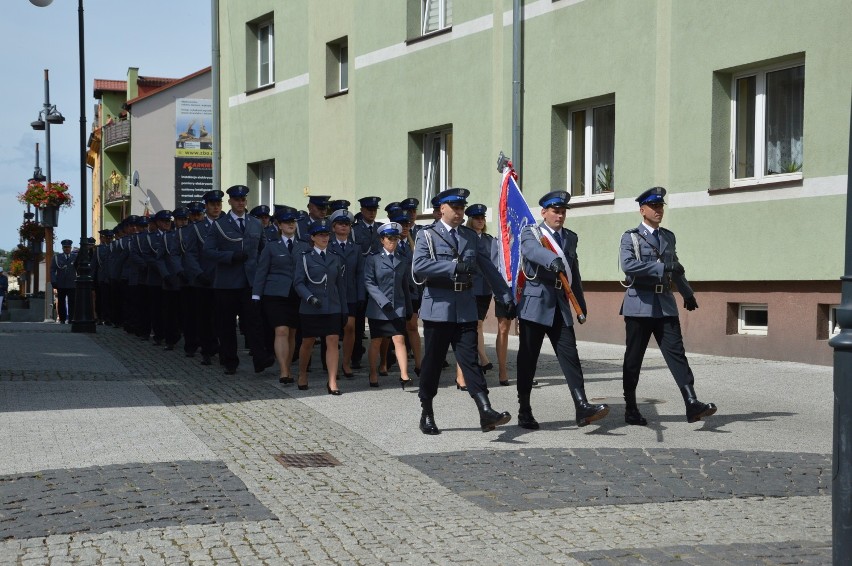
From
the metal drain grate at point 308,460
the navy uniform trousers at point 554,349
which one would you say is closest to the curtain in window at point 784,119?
the navy uniform trousers at point 554,349

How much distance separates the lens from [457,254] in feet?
31.3

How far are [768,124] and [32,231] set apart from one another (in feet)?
110

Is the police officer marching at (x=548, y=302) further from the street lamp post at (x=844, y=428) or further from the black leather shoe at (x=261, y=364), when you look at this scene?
the black leather shoe at (x=261, y=364)

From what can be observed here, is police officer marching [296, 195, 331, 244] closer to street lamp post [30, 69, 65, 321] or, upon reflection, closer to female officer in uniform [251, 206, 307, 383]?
female officer in uniform [251, 206, 307, 383]

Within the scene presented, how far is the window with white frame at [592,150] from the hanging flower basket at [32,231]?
95.4 ft

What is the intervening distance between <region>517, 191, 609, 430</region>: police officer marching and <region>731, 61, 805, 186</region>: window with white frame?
5.89 meters

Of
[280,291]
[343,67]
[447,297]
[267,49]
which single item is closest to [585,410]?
[447,297]

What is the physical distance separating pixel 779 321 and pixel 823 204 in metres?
1.49

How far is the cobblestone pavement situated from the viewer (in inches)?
233

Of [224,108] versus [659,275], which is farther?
[224,108]

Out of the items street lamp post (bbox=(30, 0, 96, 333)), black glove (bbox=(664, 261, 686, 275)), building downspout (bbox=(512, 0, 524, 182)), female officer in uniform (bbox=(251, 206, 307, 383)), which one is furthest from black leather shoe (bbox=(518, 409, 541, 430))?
street lamp post (bbox=(30, 0, 96, 333))

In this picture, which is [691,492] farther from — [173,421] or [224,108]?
[224,108]

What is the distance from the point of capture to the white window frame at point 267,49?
2733 centimetres

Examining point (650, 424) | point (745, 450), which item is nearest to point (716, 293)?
point (650, 424)
